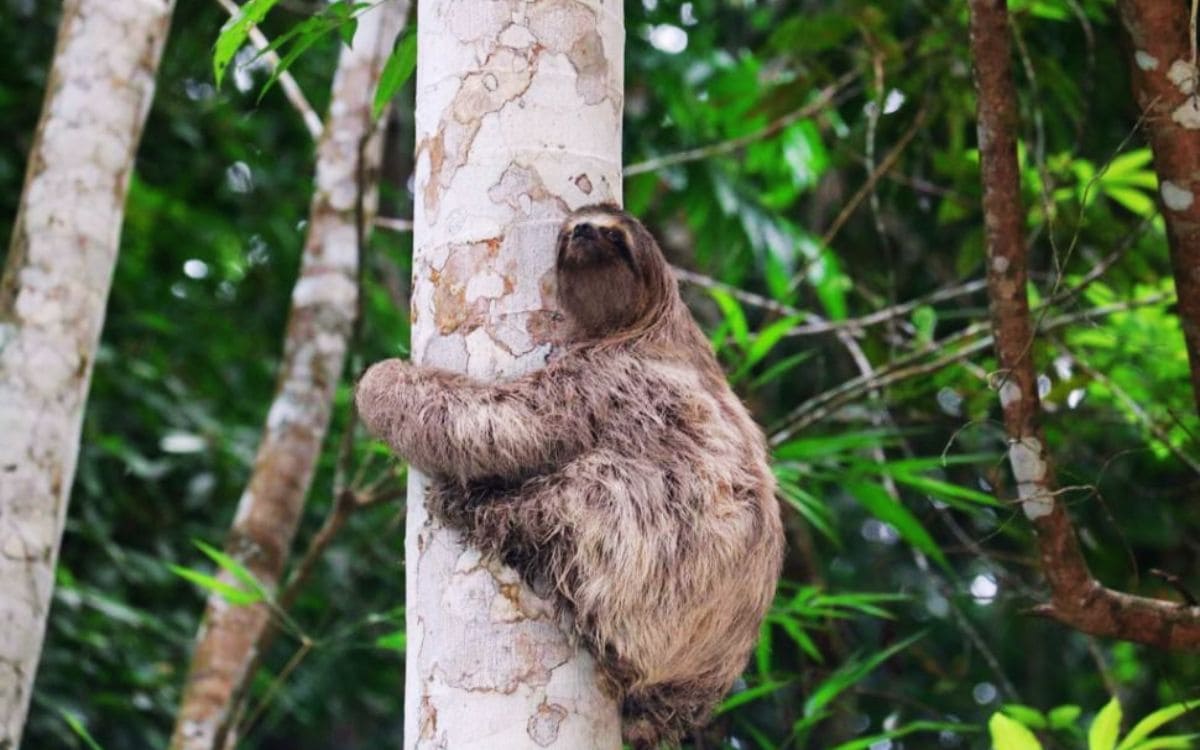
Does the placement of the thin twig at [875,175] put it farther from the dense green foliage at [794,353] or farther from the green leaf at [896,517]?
the green leaf at [896,517]

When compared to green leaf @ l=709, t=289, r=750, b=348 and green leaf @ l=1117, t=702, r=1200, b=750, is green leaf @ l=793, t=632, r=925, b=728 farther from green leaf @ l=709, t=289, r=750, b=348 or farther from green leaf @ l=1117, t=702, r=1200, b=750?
green leaf @ l=709, t=289, r=750, b=348

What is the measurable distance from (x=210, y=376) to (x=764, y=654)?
18.1 ft

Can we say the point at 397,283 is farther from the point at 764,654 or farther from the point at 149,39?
the point at 764,654

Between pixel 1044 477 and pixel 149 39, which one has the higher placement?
pixel 149 39

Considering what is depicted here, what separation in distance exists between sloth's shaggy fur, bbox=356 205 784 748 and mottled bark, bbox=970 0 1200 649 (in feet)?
2.38

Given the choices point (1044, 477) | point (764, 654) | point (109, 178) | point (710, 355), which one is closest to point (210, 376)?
point (109, 178)

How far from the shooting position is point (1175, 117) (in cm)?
398

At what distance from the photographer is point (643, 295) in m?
3.92

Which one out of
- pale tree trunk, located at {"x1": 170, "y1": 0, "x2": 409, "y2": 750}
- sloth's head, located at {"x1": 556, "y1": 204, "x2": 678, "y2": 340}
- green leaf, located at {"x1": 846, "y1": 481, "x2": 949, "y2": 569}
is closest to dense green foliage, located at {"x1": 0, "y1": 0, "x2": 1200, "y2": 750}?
green leaf, located at {"x1": 846, "y1": 481, "x2": 949, "y2": 569}

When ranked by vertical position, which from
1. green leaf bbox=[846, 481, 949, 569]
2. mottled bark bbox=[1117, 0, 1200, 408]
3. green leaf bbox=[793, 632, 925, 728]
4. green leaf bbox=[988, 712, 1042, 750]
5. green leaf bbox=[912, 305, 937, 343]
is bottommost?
green leaf bbox=[793, 632, 925, 728]

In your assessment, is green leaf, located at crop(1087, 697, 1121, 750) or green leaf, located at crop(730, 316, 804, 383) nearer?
green leaf, located at crop(1087, 697, 1121, 750)

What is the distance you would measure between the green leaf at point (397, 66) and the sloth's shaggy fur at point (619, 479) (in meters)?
0.83

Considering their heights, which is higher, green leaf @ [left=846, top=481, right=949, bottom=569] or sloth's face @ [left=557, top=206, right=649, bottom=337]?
sloth's face @ [left=557, top=206, right=649, bottom=337]

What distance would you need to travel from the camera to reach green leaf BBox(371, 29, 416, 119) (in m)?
4.03
